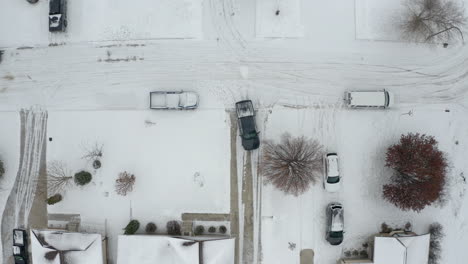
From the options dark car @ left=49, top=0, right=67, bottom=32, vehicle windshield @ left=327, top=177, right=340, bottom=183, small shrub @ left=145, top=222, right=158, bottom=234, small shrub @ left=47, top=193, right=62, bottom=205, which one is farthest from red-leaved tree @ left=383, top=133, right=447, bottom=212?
dark car @ left=49, top=0, right=67, bottom=32

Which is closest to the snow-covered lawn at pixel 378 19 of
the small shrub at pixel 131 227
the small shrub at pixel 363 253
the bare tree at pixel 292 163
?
the bare tree at pixel 292 163

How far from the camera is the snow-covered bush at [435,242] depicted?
17922 millimetres

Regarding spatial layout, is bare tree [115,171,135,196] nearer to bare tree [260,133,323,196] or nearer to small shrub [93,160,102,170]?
small shrub [93,160,102,170]

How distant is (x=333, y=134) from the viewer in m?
18.1

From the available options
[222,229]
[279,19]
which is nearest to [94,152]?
[222,229]

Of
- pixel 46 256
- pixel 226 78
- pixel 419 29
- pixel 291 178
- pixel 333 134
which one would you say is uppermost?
pixel 419 29

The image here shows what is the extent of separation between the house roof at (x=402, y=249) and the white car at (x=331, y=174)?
347 cm

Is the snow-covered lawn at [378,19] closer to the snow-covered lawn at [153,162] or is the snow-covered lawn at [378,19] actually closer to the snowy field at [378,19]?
the snowy field at [378,19]

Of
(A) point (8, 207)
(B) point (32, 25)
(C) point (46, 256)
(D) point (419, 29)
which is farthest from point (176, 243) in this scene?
(D) point (419, 29)

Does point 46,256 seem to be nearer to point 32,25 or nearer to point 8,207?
point 8,207

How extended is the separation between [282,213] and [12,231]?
51.5ft

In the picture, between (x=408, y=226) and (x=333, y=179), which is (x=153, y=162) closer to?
(x=333, y=179)

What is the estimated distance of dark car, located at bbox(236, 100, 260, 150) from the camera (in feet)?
57.8

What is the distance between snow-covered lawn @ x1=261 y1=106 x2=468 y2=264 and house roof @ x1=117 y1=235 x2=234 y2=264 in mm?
3158
